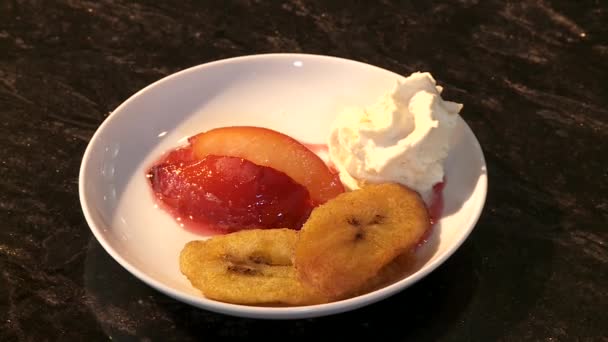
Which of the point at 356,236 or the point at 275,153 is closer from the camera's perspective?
the point at 356,236

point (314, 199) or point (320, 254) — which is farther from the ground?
point (320, 254)

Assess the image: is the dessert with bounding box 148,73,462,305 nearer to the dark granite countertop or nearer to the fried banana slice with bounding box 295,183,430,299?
the fried banana slice with bounding box 295,183,430,299

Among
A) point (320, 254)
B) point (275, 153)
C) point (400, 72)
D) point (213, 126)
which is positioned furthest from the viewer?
point (400, 72)

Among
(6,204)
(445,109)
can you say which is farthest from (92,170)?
(445,109)

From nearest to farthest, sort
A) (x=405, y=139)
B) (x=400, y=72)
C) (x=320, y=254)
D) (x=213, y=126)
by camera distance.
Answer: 1. (x=320, y=254)
2. (x=405, y=139)
3. (x=213, y=126)
4. (x=400, y=72)

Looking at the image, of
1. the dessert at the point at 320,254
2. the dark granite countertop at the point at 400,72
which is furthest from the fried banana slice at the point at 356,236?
the dark granite countertop at the point at 400,72

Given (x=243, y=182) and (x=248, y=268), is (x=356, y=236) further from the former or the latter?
(x=243, y=182)

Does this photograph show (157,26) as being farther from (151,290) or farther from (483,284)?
(483,284)

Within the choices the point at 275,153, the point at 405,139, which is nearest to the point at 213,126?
the point at 275,153

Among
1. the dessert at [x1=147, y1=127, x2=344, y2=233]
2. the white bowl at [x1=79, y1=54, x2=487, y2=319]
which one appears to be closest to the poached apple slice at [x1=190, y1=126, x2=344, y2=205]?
the dessert at [x1=147, y1=127, x2=344, y2=233]
